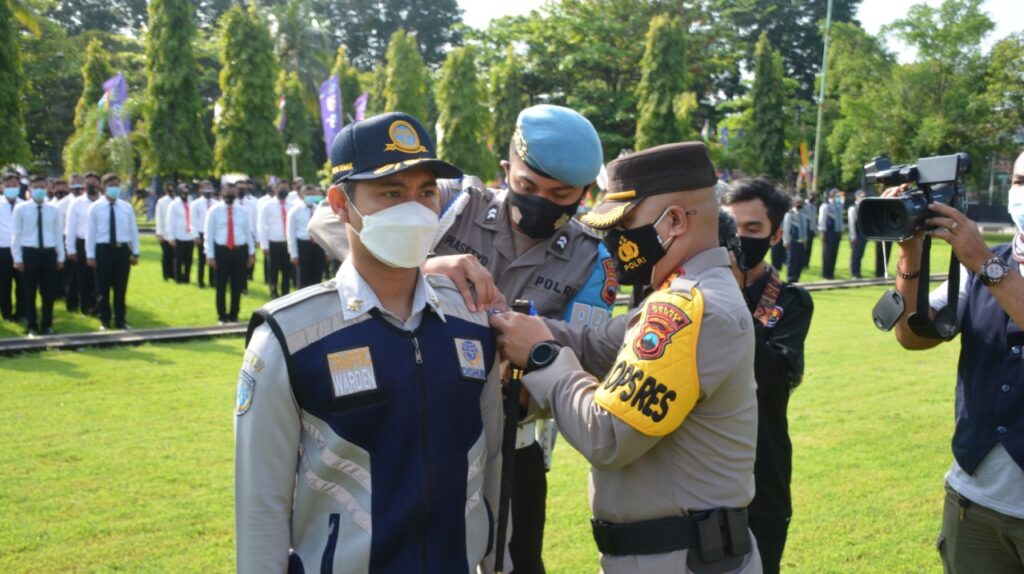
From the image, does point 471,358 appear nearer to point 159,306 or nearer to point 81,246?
point 81,246

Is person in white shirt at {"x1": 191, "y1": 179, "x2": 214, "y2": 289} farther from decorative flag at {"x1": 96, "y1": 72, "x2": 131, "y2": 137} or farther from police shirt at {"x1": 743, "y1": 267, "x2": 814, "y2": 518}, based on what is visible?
police shirt at {"x1": 743, "y1": 267, "x2": 814, "y2": 518}

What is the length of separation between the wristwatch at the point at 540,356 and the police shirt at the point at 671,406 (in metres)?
0.02

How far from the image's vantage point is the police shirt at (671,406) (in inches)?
88.7

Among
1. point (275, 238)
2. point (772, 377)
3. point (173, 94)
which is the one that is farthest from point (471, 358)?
point (173, 94)

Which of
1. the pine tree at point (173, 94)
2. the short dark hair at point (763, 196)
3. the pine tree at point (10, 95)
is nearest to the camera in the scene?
the short dark hair at point (763, 196)

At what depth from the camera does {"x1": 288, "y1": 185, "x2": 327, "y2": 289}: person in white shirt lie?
16.4 metres

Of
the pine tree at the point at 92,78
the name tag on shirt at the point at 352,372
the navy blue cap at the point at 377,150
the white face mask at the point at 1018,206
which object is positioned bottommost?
the name tag on shirt at the point at 352,372

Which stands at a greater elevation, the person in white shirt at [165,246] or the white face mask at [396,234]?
the white face mask at [396,234]

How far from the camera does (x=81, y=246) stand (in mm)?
14859

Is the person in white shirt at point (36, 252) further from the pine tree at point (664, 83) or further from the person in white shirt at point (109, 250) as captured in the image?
the pine tree at point (664, 83)

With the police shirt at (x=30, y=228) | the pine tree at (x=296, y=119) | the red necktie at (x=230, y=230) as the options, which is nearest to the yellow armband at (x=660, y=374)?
the police shirt at (x=30, y=228)

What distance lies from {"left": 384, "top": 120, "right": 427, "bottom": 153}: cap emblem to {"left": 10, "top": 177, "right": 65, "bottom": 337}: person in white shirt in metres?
12.2

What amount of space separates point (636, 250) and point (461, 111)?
106 feet

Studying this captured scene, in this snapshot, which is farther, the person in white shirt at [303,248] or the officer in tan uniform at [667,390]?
the person in white shirt at [303,248]
